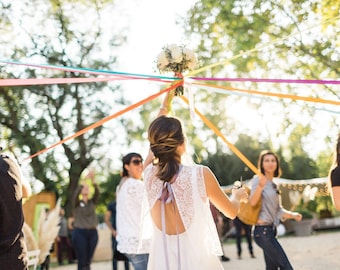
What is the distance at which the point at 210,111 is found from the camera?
26781mm

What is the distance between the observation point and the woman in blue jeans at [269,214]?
5.52m

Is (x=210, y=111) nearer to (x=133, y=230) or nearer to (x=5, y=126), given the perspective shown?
→ (x=5, y=126)

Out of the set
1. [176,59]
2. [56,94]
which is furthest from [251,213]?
[56,94]

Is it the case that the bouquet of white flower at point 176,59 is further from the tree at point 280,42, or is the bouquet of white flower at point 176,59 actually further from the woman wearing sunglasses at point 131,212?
the tree at point 280,42

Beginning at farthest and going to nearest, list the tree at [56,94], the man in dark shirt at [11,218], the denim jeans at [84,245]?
the tree at [56,94]
the denim jeans at [84,245]
the man in dark shirt at [11,218]

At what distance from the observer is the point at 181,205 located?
3.28 meters

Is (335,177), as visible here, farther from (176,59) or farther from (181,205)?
(176,59)

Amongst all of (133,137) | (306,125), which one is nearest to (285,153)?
(133,137)

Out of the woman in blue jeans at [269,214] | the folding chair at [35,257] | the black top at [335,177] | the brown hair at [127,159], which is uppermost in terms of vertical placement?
the brown hair at [127,159]

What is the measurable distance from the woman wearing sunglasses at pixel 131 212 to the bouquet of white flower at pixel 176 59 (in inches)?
51.4

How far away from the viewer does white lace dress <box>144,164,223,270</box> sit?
325cm

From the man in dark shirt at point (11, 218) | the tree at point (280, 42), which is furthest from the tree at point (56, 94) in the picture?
the man in dark shirt at point (11, 218)

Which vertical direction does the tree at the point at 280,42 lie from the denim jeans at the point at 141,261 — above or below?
above

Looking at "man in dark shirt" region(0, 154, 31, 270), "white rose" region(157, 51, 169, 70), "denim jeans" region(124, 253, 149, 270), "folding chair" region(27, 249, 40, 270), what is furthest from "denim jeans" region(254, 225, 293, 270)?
"folding chair" region(27, 249, 40, 270)
